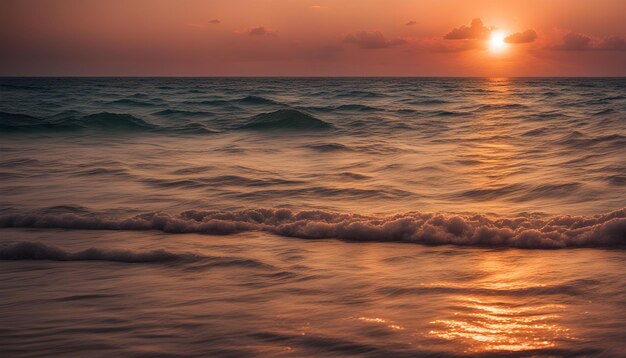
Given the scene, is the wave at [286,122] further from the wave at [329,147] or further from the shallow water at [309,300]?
the shallow water at [309,300]

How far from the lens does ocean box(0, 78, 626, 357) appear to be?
12.3ft

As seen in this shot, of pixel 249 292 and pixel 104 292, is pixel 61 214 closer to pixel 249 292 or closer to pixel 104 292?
pixel 104 292

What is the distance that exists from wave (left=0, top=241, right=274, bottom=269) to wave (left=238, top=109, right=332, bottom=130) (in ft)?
48.2

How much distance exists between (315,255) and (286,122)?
1560 cm

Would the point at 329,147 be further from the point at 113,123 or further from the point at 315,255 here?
the point at 315,255

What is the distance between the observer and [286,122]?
21.2m

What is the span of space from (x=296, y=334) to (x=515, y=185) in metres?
6.63

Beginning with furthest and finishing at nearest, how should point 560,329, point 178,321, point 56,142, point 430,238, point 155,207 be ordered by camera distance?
point 56,142 < point 155,207 < point 430,238 < point 178,321 < point 560,329

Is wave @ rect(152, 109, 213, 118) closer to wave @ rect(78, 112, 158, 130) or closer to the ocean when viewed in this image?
wave @ rect(78, 112, 158, 130)

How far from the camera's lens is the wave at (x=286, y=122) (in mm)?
20625

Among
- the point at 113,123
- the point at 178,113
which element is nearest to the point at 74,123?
the point at 113,123

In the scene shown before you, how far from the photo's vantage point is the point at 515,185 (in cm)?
960

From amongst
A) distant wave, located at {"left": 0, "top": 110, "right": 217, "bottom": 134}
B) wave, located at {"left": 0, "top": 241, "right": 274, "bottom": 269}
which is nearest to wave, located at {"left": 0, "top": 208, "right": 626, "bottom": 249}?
wave, located at {"left": 0, "top": 241, "right": 274, "bottom": 269}

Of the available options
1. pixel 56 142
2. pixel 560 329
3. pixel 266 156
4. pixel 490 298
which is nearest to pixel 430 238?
pixel 490 298
